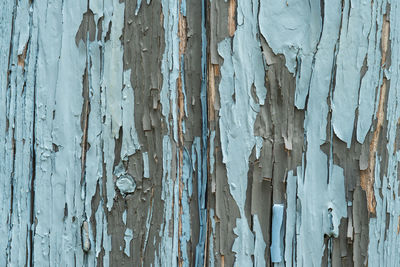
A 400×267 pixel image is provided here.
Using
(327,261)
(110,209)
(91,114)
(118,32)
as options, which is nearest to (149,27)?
(118,32)

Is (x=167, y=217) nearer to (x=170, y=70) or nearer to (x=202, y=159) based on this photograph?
(x=202, y=159)

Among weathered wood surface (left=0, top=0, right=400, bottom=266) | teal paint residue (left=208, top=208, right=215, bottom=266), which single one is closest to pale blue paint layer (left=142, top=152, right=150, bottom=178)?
weathered wood surface (left=0, top=0, right=400, bottom=266)

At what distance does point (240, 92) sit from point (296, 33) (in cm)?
11

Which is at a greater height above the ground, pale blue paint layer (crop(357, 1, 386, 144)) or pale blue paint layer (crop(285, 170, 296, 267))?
pale blue paint layer (crop(357, 1, 386, 144))

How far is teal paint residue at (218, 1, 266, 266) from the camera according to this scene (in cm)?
62

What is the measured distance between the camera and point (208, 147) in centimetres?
63

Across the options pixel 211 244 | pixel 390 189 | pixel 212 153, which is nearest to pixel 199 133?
pixel 212 153

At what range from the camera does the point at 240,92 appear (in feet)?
2.04

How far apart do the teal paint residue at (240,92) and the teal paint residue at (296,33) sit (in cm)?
2

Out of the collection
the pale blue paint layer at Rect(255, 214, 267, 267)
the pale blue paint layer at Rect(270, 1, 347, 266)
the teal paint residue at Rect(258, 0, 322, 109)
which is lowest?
the pale blue paint layer at Rect(255, 214, 267, 267)

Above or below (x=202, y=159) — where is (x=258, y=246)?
below

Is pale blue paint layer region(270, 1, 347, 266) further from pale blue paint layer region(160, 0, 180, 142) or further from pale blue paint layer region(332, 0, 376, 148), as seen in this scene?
pale blue paint layer region(160, 0, 180, 142)

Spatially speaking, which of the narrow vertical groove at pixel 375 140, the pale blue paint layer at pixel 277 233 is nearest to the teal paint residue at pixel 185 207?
the pale blue paint layer at pixel 277 233

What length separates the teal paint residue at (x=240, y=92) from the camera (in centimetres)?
62
